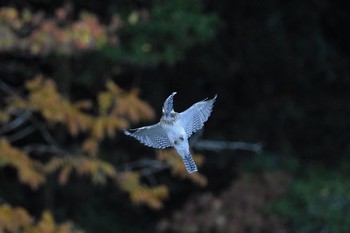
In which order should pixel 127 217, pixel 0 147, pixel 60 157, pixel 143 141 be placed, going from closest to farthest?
pixel 143 141
pixel 0 147
pixel 60 157
pixel 127 217

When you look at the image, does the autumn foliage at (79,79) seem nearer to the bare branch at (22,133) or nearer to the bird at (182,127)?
the bare branch at (22,133)

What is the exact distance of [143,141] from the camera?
1.90 metres

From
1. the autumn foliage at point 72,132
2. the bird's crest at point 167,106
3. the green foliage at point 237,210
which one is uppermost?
the green foliage at point 237,210

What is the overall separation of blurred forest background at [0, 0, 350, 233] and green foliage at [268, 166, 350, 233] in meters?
0.01

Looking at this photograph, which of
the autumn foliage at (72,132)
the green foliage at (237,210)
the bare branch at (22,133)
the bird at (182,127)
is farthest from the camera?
the green foliage at (237,210)

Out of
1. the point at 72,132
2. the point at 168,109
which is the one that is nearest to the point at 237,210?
the point at 72,132

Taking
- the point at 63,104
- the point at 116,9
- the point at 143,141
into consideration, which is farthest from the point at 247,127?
the point at 143,141

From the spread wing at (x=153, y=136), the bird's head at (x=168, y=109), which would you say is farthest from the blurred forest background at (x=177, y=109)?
the bird's head at (x=168, y=109)

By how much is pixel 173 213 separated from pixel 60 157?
6.59 feet

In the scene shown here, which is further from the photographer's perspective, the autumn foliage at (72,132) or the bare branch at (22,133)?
the bare branch at (22,133)

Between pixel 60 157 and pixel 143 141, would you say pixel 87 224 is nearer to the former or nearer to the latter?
pixel 60 157

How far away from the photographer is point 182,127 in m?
1.77

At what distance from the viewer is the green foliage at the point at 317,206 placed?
686 cm

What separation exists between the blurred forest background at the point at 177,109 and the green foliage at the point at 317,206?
0.01 meters
